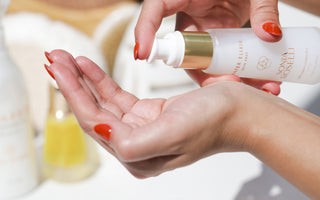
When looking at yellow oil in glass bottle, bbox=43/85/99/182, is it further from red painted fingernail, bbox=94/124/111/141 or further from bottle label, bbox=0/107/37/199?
red painted fingernail, bbox=94/124/111/141

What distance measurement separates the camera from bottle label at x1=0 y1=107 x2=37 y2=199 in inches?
18.5

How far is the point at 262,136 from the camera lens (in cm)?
31

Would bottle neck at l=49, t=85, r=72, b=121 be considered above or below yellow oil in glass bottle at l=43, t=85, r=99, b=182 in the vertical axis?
above

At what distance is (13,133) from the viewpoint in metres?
0.48

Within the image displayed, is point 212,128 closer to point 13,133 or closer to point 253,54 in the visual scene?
point 253,54

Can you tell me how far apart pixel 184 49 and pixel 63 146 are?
1.00ft

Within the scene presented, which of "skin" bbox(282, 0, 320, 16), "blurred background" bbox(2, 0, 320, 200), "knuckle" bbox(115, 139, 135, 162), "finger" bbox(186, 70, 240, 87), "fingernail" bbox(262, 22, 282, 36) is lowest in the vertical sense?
"blurred background" bbox(2, 0, 320, 200)

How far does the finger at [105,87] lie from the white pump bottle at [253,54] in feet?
0.19

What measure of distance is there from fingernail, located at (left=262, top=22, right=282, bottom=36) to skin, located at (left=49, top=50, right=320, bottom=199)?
0.23 ft

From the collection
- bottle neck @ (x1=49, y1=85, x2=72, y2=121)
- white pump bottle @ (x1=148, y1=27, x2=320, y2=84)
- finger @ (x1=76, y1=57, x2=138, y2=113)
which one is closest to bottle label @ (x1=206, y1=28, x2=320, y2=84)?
white pump bottle @ (x1=148, y1=27, x2=320, y2=84)

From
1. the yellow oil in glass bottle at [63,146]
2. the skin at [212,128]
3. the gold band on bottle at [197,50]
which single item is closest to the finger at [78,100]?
the skin at [212,128]

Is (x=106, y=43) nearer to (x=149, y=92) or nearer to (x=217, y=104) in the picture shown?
(x=149, y=92)

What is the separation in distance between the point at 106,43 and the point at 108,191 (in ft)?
1.76

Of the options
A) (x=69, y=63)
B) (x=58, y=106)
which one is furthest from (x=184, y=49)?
(x=58, y=106)
